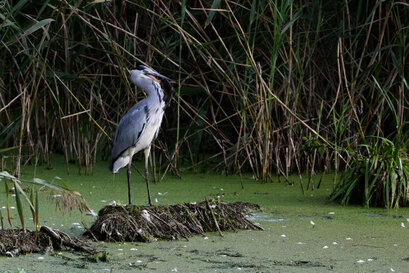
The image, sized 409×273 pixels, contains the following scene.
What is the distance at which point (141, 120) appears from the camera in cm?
470

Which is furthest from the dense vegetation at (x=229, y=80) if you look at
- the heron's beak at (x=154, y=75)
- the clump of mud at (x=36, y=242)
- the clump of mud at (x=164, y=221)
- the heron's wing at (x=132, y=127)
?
the clump of mud at (x=36, y=242)

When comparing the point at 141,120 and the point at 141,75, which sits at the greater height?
the point at 141,75

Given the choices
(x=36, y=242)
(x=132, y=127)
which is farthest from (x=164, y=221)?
(x=132, y=127)

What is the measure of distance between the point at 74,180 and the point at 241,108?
130cm

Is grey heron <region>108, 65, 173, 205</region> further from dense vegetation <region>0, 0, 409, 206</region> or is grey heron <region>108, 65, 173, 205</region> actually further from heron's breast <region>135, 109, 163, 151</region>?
dense vegetation <region>0, 0, 409, 206</region>

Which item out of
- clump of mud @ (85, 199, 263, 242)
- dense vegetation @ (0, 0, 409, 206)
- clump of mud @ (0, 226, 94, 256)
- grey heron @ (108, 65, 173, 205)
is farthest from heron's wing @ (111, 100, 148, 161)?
clump of mud @ (0, 226, 94, 256)

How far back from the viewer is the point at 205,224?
391 cm

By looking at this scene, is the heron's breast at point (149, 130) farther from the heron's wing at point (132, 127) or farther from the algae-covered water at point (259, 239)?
the algae-covered water at point (259, 239)

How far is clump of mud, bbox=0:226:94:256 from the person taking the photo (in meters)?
3.32

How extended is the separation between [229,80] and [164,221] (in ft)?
5.22

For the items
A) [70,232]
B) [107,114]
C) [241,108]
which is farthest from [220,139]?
[70,232]

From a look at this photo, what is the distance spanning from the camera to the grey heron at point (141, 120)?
4707mm

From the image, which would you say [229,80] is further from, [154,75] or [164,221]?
[164,221]

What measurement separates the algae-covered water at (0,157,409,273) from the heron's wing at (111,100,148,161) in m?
0.36
